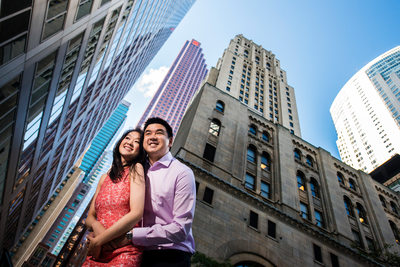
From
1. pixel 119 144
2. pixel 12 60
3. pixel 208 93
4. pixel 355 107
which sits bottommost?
pixel 119 144

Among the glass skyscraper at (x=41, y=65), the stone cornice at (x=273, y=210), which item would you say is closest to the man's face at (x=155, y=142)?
the glass skyscraper at (x=41, y=65)

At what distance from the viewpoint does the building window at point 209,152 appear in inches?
872

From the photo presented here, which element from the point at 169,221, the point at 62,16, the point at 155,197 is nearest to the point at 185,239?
the point at 169,221

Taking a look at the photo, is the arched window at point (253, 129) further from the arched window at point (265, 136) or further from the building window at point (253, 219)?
the building window at point (253, 219)

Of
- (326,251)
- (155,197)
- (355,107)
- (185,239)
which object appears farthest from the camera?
(355,107)

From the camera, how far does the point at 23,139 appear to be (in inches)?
579

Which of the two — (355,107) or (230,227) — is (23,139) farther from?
(355,107)

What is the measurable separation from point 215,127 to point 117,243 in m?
23.3

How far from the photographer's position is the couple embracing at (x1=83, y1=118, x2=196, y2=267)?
2.40 m

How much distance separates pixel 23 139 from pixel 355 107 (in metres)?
157

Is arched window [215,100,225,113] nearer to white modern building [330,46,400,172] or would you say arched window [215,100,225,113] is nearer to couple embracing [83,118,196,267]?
couple embracing [83,118,196,267]

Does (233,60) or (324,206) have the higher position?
(233,60)

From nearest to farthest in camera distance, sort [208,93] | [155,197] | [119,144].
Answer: [155,197], [119,144], [208,93]

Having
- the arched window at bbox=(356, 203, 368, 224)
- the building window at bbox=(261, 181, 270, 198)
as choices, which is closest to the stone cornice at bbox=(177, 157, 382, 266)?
the building window at bbox=(261, 181, 270, 198)
